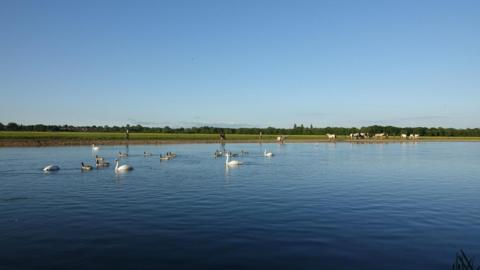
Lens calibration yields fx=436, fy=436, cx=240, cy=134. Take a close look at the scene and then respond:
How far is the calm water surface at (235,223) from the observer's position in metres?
12.1

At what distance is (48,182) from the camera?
2800cm

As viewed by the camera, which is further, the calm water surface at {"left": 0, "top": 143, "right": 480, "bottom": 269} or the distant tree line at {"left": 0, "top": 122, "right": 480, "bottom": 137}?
the distant tree line at {"left": 0, "top": 122, "right": 480, "bottom": 137}

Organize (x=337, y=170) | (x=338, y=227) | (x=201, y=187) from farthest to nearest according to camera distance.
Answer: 1. (x=337, y=170)
2. (x=201, y=187)
3. (x=338, y=227)

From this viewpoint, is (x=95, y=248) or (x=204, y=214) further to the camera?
(x=204, y=214)

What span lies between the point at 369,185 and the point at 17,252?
21.0 meters

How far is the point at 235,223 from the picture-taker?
639 inches

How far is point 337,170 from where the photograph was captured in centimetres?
3709

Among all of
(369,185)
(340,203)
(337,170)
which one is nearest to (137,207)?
(340,203)

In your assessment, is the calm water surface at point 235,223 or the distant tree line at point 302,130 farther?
the distant tree line at point 302,130

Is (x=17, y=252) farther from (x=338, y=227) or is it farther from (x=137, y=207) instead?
(x=338, y=227)

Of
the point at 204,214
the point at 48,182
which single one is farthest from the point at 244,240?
the point at 48,182

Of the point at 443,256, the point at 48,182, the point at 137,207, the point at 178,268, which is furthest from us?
the point at 48,182

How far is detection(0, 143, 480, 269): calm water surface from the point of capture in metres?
12.1

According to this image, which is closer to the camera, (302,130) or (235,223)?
(235,223)
